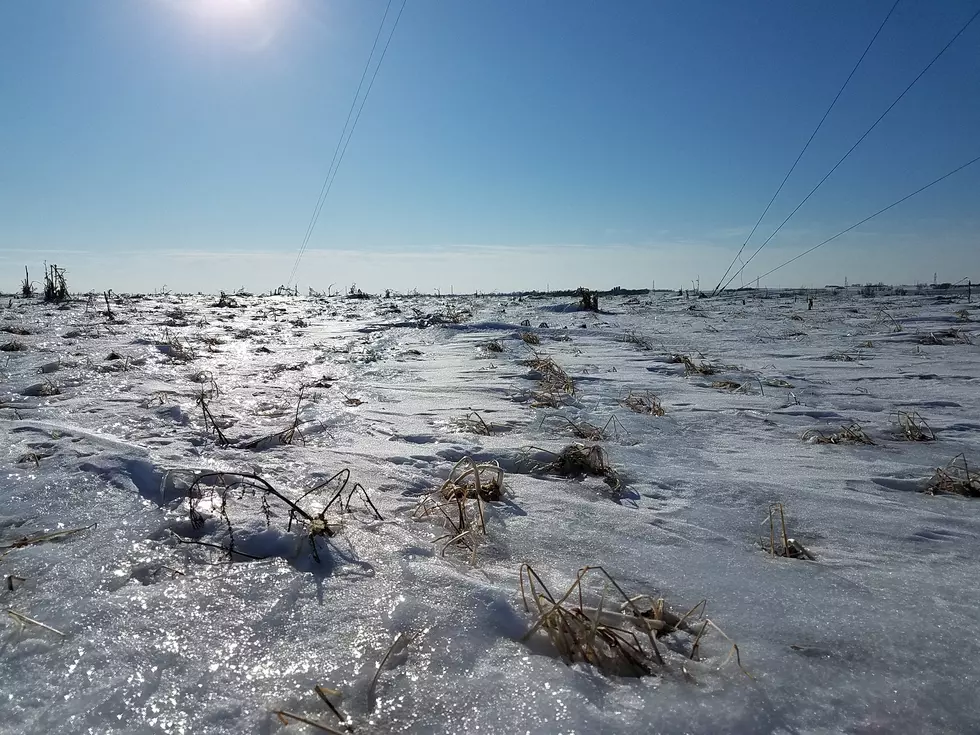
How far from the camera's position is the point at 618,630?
41.8 inches

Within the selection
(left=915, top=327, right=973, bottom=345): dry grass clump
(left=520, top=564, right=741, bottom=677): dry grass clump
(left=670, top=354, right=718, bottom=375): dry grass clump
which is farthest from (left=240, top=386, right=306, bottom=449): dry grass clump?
(left=915, top=327, right=973, bottom=345): dry grass clump

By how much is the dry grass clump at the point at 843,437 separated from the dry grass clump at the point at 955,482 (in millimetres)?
446

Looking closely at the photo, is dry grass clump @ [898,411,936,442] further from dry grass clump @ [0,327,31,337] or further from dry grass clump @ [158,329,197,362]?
dry grass clump @ [0,327,31,337]

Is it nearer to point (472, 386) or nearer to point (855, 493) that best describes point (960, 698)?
point (855, 493)

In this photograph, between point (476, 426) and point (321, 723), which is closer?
point (321, 723)

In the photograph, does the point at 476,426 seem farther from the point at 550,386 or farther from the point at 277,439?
the point at 550,386

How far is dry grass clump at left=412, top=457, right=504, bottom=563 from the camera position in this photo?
58.4 inches

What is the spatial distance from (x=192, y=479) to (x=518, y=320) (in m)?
6.75

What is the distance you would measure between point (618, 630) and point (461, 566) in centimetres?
43

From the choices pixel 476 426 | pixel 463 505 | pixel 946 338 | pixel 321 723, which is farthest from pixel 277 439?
pixel 946 338

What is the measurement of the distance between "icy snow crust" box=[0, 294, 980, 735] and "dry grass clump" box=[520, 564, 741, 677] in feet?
0.11

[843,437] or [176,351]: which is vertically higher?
[843,437]

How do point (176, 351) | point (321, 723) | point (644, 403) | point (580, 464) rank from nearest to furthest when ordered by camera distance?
point (321, 723) < point (580, 464) < point (644, 403) < point (176, 351)

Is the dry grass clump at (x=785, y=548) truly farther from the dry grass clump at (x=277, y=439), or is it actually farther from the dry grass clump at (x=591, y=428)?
the dry grass clump at (x=277, y=439)
